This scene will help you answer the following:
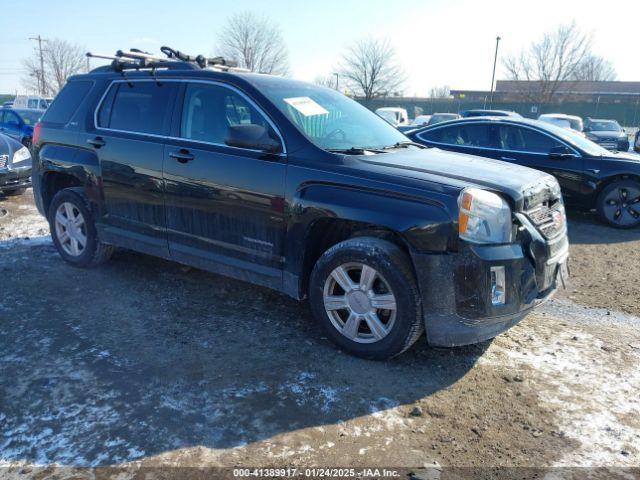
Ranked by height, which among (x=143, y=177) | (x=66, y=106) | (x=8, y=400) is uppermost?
(x=66, y=106)

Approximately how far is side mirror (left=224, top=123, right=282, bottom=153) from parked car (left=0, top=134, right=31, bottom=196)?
6.40 m

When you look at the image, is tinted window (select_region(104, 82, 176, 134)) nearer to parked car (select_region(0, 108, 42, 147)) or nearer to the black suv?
the black suv

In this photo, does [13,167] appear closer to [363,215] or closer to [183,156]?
[183,156]

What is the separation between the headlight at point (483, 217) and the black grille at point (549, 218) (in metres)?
0.29

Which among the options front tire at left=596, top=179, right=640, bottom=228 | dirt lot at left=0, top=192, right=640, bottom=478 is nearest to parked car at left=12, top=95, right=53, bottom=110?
dirt lot at left=0, top=192, right=640, bottom=478

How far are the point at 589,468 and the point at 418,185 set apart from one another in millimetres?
1771

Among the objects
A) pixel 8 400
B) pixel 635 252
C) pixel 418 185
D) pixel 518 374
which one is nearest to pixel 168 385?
pixel 8 400

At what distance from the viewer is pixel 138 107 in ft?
15.0

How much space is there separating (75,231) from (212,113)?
219 centimetres

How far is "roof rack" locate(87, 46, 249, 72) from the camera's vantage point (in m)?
4.49

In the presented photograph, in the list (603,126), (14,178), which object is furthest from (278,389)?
(603,126)

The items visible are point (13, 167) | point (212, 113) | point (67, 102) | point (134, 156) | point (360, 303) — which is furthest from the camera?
point (13, 167)

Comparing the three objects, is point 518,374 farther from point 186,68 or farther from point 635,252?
point 635,252

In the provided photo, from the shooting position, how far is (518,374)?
11.1 feet
